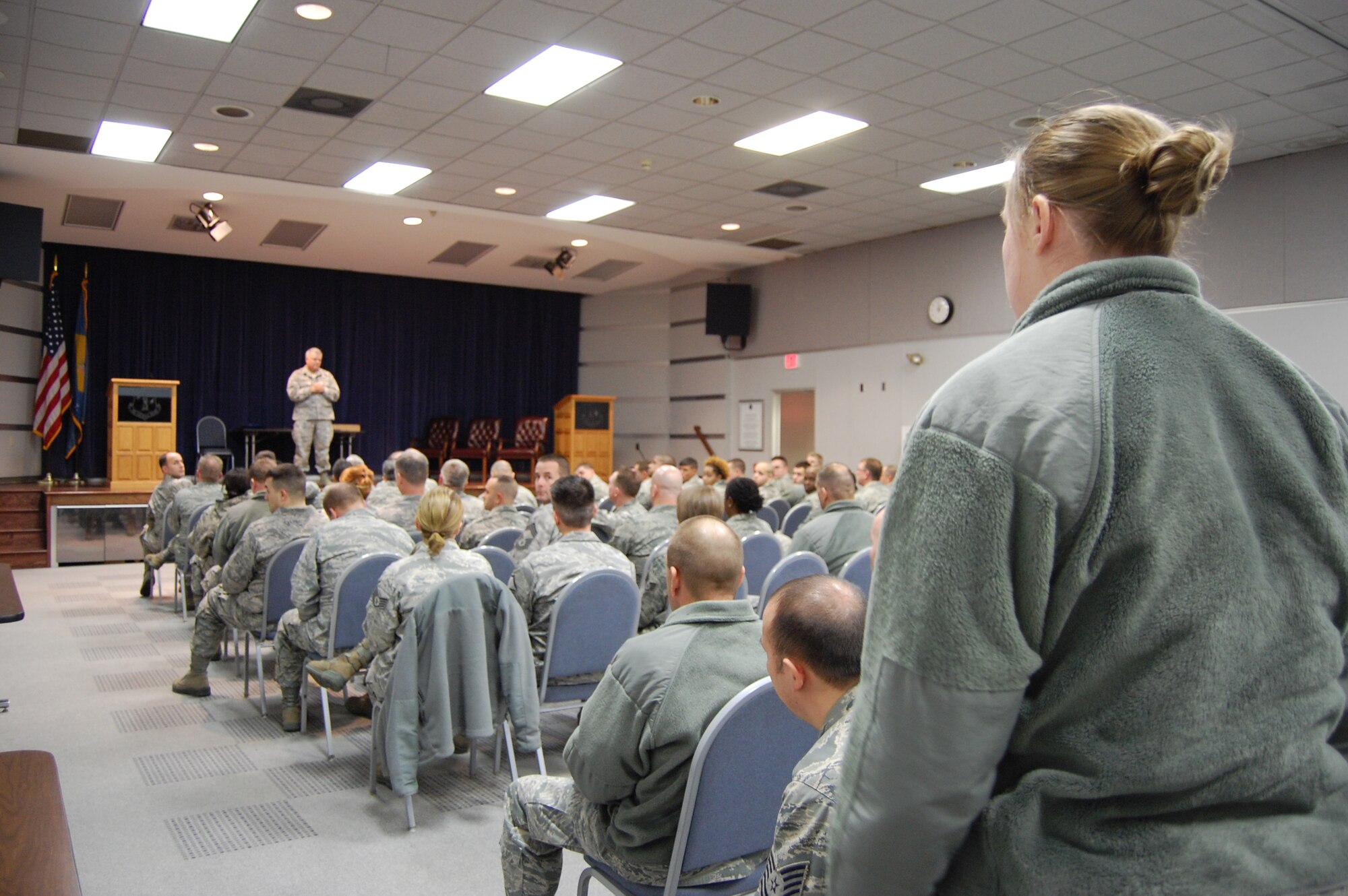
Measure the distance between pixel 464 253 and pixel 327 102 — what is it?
6.48m

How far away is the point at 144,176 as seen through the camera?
32.2 ft

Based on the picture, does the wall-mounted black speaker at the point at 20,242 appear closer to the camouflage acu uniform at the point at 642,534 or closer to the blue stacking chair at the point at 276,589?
the blue stacking chair at the point at 276,589

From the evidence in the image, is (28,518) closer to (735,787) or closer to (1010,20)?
(1010,20)

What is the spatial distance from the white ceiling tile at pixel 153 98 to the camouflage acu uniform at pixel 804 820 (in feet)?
25.7

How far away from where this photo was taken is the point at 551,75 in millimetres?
6961

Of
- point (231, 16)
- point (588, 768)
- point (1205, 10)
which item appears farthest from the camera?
point (231, 16)

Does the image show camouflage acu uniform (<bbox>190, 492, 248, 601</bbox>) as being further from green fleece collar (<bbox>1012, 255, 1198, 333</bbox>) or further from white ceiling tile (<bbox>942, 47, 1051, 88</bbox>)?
green fleece collar (<bbox>1012, 255, 1198, 333</bbox>)

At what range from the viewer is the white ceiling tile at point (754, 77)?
6.70 m

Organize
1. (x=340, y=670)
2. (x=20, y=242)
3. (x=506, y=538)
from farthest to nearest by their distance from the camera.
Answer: (x=20, y=242) < (x=506, y=538) < (x=340, y=670)

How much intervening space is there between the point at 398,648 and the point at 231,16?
4721 millimetres

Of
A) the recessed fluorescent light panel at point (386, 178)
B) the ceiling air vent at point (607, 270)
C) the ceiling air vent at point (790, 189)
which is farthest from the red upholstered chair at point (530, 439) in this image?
the ceiling air vent at point (790, 189)

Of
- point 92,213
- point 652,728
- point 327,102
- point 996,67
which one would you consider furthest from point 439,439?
point 652,728

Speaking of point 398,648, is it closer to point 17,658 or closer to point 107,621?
point 17,658

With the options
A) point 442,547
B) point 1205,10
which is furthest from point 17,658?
point 1205,10
